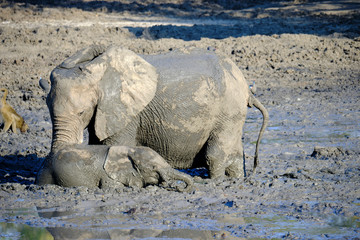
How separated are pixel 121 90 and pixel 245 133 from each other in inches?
161

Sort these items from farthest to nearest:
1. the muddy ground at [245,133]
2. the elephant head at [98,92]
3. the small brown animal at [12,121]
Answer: the small brown animal at [12,121] < the elephant head at [98,92] < the muddy ground at [245,133]

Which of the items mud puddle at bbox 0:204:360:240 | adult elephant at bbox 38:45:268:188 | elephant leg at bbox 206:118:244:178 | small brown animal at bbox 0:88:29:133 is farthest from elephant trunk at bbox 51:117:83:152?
small brown animal at bbox 0:88:29:133

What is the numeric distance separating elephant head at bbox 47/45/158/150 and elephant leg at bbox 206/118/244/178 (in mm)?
953

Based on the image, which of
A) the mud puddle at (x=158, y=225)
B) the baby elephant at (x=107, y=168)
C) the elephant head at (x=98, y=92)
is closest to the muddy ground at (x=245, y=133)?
the mud puddle at (x=158, y=225)

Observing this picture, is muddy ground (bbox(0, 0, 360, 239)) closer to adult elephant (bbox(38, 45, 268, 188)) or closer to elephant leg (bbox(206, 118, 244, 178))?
elephant leg (bbox(206, 118, 244, 178))

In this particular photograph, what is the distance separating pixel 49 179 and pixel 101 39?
10.8 m

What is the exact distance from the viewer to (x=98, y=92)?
659 centimetres

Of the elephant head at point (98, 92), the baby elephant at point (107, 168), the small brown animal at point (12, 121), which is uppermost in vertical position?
the elephant head at point (98, 92)

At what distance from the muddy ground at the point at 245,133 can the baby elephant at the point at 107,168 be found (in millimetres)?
130

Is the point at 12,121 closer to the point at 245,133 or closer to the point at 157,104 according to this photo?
the point at 245,133

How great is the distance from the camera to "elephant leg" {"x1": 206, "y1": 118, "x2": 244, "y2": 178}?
721 centimetres

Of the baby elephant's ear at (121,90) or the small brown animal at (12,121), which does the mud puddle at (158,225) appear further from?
the small brown animal at (12,121)

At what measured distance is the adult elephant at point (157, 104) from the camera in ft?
21.5

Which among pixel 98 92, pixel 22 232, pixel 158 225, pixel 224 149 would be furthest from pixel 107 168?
pixel 224 149
